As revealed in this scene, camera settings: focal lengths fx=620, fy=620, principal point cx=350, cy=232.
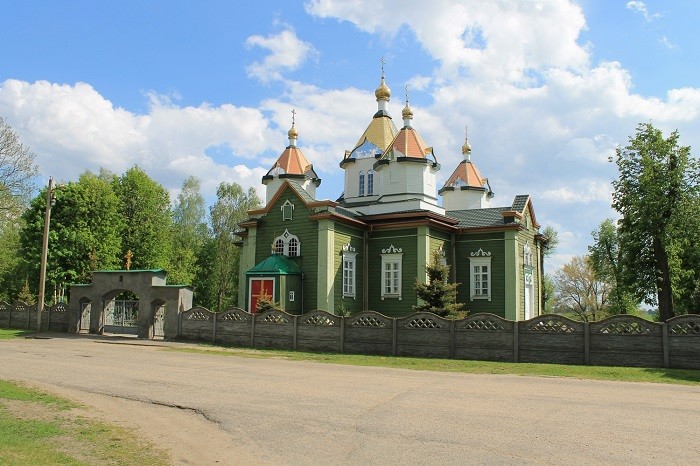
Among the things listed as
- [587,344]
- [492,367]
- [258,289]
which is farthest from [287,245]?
[587,344]

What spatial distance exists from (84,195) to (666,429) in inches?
1619

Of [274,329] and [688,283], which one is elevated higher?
[688,283]

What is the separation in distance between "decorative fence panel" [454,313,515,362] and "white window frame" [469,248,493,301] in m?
11.0

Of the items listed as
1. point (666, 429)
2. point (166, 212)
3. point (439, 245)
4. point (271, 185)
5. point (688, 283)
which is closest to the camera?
point (666, 429)

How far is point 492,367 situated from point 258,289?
13.0 meters

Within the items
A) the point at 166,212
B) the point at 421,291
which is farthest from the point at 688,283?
the point at 166,212

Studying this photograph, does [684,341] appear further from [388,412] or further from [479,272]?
[479,272]

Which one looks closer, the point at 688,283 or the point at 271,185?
the point at 688,283

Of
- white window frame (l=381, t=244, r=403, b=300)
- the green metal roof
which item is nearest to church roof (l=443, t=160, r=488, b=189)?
white window frame (l=381, t=244, r=403, b=300)

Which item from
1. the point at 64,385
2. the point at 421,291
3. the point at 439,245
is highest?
the point at 439,245

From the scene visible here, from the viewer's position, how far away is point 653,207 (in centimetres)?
3027

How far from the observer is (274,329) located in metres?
22.1

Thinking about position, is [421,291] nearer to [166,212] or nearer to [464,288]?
[464,288]

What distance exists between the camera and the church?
27.3m
